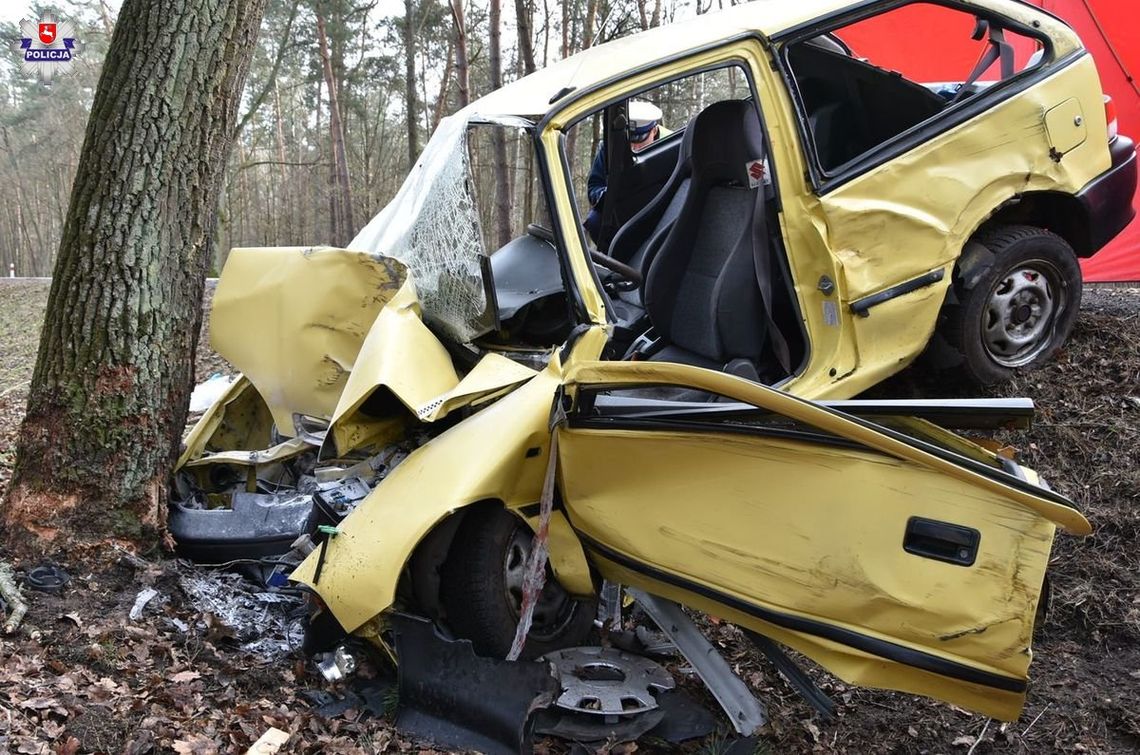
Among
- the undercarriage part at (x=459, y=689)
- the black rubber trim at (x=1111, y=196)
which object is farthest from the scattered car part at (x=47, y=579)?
the black rubber trim at (x=1111, y=196)

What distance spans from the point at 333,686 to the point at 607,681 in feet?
3.19

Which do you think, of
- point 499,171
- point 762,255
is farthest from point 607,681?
point 499,171

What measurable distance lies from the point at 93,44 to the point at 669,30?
25544 mm

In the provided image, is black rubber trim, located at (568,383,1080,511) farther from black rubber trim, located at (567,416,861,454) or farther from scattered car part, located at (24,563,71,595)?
scattered car part, located at (24,563,71,595)

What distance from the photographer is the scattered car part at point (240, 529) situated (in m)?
3.64

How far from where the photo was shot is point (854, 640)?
2371 millimetres

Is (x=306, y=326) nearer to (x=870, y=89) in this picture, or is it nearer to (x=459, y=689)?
(x=459, y=689)

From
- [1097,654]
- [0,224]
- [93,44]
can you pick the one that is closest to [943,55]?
[1097,654]

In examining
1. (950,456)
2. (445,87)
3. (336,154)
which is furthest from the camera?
(336,154)

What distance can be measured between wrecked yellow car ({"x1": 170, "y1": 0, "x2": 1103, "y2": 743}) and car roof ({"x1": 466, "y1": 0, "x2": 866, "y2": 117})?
24 millimetres

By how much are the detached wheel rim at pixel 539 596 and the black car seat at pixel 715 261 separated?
1.11 meters

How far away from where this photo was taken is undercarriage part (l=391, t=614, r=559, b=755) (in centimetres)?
279

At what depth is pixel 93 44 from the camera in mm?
24000

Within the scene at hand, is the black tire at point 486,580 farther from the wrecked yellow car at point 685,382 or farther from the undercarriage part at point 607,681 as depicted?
the undercarriage part at point 607,681
